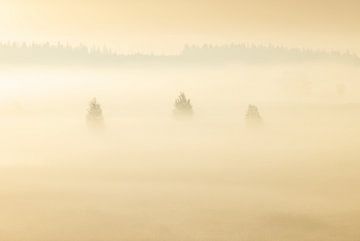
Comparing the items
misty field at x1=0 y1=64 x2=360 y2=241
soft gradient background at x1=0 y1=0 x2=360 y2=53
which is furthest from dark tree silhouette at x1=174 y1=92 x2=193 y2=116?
soft gradient background at x1=0 y1=0 x2=360 y2=53

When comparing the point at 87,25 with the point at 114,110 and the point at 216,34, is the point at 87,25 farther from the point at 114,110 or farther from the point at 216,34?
the point at 216,34

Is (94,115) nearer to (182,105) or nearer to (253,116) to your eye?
(182,105)

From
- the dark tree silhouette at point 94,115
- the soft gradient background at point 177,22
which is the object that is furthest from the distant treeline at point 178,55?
the dark tree silhouette at point 94,115

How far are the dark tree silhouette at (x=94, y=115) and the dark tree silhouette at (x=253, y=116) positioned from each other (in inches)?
18.9

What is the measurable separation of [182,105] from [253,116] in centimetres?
24

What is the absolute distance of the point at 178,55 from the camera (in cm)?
197

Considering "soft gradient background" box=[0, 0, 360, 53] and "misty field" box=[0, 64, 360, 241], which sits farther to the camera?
"soft gradient background" box=[0, 0, 360, 53]

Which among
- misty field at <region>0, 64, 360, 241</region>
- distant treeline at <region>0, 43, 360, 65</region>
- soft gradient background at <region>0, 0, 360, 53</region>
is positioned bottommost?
misty field at <region>0, 64, 360, 241</region>

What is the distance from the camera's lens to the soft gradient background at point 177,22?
1.97 meters

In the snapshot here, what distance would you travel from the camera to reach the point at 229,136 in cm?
193

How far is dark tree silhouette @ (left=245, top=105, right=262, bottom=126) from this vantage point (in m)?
1.93

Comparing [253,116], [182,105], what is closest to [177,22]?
[182,105]

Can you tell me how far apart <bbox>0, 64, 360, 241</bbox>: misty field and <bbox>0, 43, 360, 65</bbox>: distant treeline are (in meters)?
0.04

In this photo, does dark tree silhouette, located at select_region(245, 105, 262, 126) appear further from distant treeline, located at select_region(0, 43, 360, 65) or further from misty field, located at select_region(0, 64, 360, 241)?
distant treeline, located at select_region(0, 43, 360, 65)
